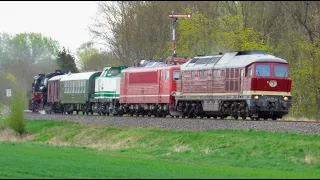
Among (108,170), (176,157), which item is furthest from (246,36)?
(108,170)

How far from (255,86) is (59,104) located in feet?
108

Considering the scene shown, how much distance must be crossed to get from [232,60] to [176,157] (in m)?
12.7

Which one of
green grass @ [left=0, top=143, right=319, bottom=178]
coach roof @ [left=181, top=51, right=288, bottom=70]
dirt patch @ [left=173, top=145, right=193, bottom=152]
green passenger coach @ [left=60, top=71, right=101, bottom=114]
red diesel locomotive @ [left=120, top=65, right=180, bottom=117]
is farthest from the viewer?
green passenger coach @ [left=60, top=71, right=101, bottom=114]

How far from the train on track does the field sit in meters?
4.35

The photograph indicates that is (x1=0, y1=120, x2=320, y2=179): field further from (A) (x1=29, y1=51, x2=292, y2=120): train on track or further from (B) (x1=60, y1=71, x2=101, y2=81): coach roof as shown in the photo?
(B) (x1=60, y1=71, x2=101, y2=81): coach roof

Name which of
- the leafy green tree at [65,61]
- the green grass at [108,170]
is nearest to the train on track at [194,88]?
the green grass at [108,170]

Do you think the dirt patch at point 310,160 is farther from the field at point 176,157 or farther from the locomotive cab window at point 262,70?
the locomotive cab window at point 262,70

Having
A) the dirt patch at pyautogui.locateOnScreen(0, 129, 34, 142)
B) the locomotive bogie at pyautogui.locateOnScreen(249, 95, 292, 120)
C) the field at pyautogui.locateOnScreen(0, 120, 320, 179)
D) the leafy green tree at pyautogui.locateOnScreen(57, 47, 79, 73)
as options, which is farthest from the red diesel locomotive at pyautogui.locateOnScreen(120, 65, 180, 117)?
the leafy green tree at pyautogui.locateOnScreen(57, 47, 79, 73)

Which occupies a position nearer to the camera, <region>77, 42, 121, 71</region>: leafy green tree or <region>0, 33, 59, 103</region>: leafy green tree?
<region>77, 42, 121, 71</region>: leafy green tree

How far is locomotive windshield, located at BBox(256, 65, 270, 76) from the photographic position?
1531 inches

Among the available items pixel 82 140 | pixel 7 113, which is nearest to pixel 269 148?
pixel 82 140

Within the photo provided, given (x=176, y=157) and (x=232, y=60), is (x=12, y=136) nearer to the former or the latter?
(x=232, y=60)

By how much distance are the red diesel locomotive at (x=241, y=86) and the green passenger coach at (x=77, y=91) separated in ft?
57.6

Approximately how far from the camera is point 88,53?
396 ft
